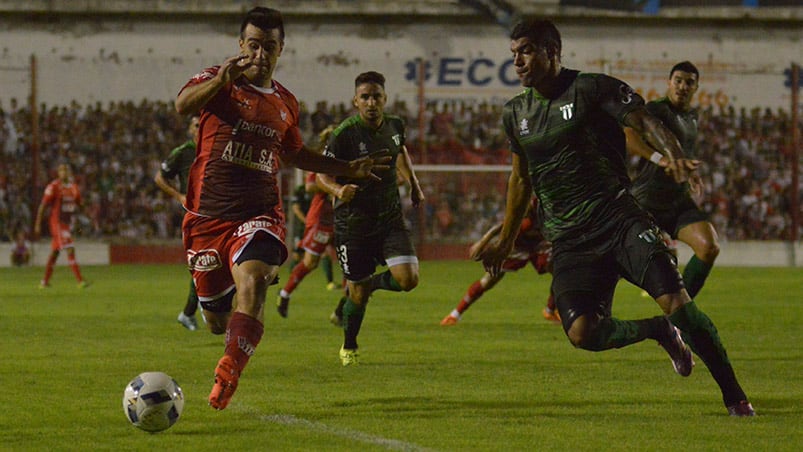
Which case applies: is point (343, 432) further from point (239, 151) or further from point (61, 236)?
point (61, 236)

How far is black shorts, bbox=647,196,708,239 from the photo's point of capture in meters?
11.6

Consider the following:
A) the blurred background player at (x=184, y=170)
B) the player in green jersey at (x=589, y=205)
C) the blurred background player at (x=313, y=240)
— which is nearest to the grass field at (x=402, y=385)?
the blurred background player at (x=184, y=170)

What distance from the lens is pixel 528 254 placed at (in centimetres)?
1465

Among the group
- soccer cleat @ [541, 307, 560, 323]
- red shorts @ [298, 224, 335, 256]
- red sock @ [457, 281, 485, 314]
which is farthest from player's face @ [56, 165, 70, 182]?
soccer cleat @ [541, 307, 560, 323]

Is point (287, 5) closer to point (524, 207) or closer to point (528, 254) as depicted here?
point (528, 254)

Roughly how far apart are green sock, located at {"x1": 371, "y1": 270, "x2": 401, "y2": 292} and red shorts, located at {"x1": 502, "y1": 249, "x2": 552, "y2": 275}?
3.36m

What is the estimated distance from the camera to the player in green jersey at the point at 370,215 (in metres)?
10.9

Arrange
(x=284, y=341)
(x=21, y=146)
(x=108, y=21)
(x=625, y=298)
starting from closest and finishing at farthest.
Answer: (x=284, y=341)
(x=625, y=298)
(x=21, y=146)
(x=108, y=21)

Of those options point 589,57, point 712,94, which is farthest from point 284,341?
point 589,57

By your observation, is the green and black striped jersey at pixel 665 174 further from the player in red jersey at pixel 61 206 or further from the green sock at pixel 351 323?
the player in red jersey at pixel 61 206

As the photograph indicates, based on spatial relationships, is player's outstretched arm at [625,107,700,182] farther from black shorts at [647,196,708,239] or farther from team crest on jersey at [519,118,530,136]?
black shorts at [647,196,708,239]

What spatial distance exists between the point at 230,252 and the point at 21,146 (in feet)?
71.3

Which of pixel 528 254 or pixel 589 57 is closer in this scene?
pixel 528 254

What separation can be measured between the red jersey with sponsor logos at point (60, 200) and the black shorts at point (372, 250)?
1247 centimetres
